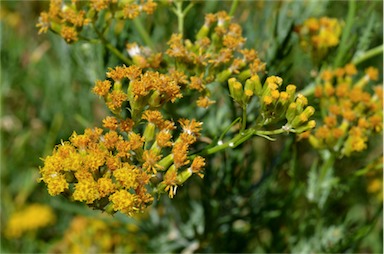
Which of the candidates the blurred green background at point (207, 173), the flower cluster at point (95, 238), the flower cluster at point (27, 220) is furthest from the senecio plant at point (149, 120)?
the flower cluster at point (27, 220)

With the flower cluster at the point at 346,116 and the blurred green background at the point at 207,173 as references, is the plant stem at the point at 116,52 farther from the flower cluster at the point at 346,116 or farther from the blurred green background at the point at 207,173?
the flower cluster at the point at 346,116

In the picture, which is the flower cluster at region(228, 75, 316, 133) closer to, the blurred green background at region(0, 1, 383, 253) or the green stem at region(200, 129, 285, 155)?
the green stem at region(200, 129, 285, 155)

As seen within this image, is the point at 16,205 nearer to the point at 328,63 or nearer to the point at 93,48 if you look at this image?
the point at 93,48

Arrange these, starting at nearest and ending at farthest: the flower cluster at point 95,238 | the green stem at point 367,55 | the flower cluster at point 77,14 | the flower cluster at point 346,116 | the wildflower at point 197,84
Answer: the wildflower at point 197,84 < the flower cluster at point 77,14 < the flower cluster at point 346,116 < the green stem at point 367,55 < the flower cluster at point 95,238

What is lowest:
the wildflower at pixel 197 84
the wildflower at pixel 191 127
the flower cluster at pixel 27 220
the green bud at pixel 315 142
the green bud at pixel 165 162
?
the green bud at pixel 165 162

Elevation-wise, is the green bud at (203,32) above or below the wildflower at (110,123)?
above

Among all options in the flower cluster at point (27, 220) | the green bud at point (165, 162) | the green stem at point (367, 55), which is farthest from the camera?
the flower cluster at point (27, 220)

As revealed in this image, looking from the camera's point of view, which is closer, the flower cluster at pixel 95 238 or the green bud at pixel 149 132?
the green bud at pixel 149 132

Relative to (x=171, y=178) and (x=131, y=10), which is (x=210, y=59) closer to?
(x=131, y=10)
